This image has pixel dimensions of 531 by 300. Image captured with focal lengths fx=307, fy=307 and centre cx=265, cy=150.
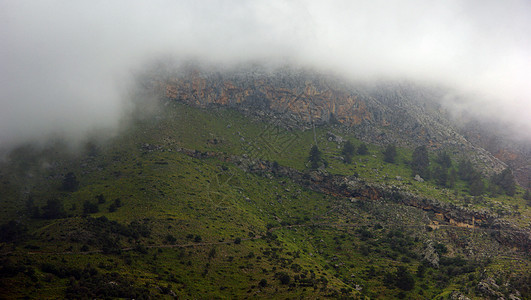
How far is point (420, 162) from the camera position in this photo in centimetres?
17362

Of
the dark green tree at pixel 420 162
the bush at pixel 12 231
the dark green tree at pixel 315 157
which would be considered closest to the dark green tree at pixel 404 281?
the dark green tree at pixel 315 157

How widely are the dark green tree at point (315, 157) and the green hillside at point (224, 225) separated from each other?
4.11m

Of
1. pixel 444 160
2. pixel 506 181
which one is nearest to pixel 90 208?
pixel 444 160

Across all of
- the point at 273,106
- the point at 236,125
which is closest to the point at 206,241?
the point at 236,125

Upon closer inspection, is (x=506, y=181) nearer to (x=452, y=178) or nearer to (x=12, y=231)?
(x=452, y=178)

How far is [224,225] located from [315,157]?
7145cm

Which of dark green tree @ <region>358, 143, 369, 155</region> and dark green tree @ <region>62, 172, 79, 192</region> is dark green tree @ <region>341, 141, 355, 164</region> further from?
dark green tree @ <region>62, 172, 79, 192</region>

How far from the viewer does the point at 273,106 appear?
655 feet

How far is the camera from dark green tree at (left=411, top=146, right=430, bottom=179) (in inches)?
6550

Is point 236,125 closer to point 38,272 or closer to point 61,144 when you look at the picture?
point 61,144

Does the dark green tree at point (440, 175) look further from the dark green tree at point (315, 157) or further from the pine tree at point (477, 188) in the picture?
the dark green tree at point (315, 157)

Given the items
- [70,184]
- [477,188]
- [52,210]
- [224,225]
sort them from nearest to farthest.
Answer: [52,210]
[224,225]
[70,184]
[477,188]

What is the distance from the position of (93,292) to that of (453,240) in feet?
415

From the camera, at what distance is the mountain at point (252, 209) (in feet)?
281
